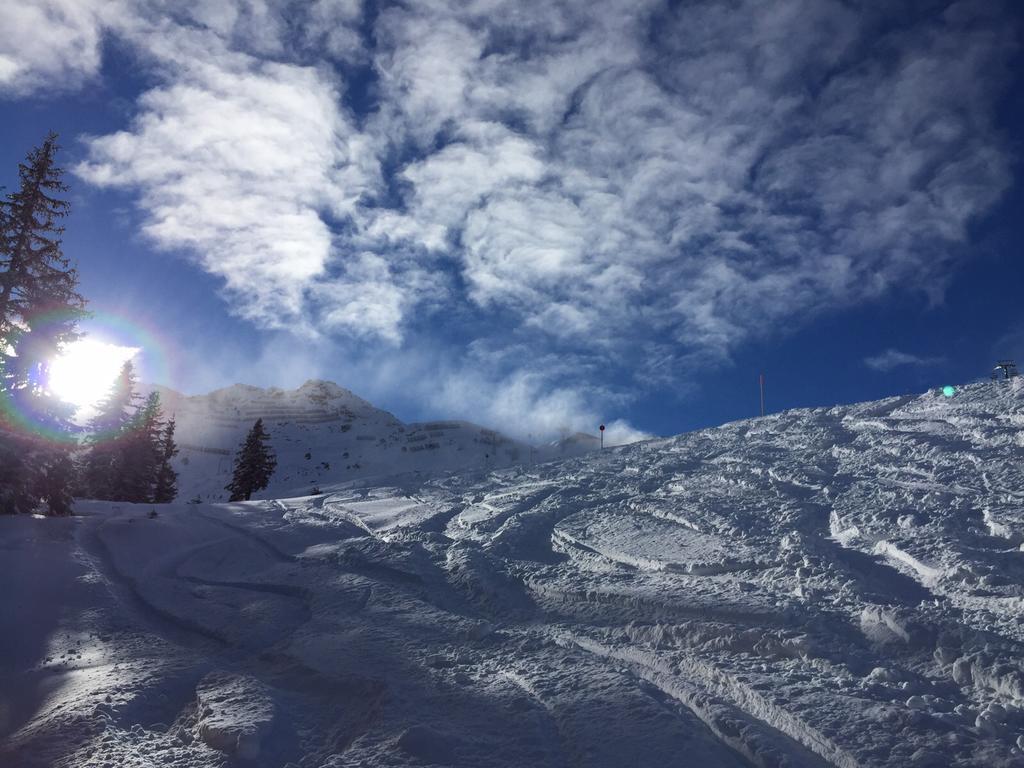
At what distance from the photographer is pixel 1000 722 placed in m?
6.32

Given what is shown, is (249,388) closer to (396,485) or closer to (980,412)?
(396,485)

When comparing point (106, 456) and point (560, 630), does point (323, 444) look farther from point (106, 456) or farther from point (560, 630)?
point (560, 630)

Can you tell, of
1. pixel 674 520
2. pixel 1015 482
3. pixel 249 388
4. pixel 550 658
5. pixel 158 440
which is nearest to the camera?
pixel 550 658

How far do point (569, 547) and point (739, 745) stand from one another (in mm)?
8035

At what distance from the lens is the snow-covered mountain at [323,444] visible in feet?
275

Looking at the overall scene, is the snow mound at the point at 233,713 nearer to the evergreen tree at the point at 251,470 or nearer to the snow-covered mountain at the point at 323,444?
the evergreen tree at the point at 251,470

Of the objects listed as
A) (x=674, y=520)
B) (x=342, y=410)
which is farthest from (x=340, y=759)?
(x=342, y=410)

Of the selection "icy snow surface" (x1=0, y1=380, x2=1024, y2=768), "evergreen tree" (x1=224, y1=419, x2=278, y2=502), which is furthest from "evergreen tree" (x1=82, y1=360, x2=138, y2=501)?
"icy snow surface" (x1=0, y1=380, x2=1024, y2=768)

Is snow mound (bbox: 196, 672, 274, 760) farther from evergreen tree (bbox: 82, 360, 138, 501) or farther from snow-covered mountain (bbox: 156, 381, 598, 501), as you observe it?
snow-covered mountain (bbox: 156, 381, 598, 501)

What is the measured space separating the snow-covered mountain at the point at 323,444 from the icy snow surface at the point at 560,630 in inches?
1627

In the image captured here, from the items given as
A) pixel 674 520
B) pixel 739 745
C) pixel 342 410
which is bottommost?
pixel 739 745

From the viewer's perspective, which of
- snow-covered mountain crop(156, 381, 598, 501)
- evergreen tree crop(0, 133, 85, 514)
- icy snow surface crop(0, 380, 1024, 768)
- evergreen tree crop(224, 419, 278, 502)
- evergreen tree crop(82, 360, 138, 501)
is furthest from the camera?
snow-covered mountain crop(156, 381, 598, 501)

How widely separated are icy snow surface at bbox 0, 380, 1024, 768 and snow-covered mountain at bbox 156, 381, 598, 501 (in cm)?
4134

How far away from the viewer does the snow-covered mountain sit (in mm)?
83812
